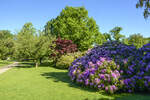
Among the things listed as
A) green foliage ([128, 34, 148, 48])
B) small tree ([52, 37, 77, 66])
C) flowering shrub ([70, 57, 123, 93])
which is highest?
green foliage ([128, 34, 148, 48])

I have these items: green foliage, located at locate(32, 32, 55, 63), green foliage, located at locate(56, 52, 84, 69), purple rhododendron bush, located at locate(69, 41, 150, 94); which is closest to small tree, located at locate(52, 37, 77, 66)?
green foliage, located at locate(32, 32, 55, 63)

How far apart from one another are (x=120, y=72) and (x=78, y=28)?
22.6 m

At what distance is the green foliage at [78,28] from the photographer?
28.4 metres

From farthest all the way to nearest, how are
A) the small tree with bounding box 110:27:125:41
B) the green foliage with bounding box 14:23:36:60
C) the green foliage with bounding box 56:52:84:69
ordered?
the small tree with bounding box 110:27:125:41, the green foliage with bounding box 14:23:36:60, the green foliage with bounding box 56:52:84:69

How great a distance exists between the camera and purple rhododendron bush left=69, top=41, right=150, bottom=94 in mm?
6074

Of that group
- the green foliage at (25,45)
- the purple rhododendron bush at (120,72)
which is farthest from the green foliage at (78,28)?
the purple rhododendron bush at (120,72)

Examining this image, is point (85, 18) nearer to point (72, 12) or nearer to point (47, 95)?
point (72, 12)

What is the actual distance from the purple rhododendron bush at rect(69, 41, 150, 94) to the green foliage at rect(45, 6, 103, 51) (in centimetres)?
2020

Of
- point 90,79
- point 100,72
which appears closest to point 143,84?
point 100,72

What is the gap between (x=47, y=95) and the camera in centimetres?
602

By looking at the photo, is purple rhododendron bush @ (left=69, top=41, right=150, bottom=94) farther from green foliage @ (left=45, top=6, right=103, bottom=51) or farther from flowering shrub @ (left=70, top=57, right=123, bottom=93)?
green foliage @ (left=45, top=6, right=103, bottom=51)

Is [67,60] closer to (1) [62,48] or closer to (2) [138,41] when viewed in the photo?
(1) [62,48]

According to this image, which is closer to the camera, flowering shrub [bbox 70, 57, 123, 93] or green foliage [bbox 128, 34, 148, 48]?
flowering shrub [bbox 70, 57, 123, 93]

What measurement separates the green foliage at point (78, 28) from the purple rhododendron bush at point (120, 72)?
20.2m
